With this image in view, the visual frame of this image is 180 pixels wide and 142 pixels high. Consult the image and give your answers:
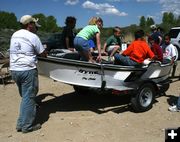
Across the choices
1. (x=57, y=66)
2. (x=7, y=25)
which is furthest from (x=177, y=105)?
(x=7, y=25)

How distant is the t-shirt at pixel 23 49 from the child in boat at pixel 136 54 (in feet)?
7.21

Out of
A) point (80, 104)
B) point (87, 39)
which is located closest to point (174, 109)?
point (80, 104)

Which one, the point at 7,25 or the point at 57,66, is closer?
the point at 57,66

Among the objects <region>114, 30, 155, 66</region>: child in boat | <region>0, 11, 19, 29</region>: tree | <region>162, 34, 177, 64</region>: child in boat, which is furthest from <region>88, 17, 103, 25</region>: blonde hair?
<region>0, 11, 19, 29</region>: tree

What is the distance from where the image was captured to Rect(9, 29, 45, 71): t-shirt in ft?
19.9

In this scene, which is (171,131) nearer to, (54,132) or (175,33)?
(54,132)

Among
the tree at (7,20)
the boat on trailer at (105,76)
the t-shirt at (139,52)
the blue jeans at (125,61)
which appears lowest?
the boat on trailer at (105,76)

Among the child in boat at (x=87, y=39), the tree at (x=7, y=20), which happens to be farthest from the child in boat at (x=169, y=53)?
the tree at (x=7, y=20)

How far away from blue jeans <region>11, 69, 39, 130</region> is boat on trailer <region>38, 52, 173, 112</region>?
0.72 meters

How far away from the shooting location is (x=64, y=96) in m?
9.09

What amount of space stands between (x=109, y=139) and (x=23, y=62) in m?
2.07

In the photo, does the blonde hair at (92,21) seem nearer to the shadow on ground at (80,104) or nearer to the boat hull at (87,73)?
the boat hull at (87,73)

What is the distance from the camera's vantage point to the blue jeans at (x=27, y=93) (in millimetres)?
6152

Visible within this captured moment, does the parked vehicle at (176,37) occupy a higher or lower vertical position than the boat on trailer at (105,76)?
higher
